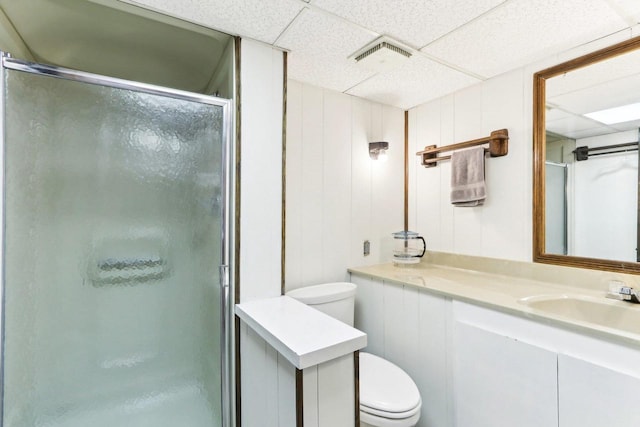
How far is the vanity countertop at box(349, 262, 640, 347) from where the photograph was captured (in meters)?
1.09

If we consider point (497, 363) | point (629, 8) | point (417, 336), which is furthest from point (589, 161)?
point (417, 336)

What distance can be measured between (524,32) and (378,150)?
3.43ft

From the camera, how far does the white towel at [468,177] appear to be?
1884 millimetres

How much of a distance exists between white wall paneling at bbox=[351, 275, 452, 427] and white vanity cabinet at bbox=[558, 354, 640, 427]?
0.48 m

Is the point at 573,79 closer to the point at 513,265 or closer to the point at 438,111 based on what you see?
the point at 438,111

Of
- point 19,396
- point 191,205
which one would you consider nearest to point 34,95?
point 191,205

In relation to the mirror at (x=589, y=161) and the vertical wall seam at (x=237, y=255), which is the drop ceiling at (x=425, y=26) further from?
the vertical wall seam at (x=237, y=255)

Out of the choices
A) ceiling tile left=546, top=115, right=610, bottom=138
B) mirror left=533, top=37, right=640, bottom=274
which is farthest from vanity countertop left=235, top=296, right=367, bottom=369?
ceiling tile left=546, top=115, right=610, bottom=138

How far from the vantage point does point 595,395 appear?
1019 millimetres

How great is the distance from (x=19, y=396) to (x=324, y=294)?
4.31ft

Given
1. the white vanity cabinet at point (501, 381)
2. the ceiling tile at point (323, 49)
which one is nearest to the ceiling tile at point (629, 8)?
the ceiling tile at point (323, 49)

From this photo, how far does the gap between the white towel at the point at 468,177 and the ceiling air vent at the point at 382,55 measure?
768 mm

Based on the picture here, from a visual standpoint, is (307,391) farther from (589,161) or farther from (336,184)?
(589,161)

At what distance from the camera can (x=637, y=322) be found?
1.21m
